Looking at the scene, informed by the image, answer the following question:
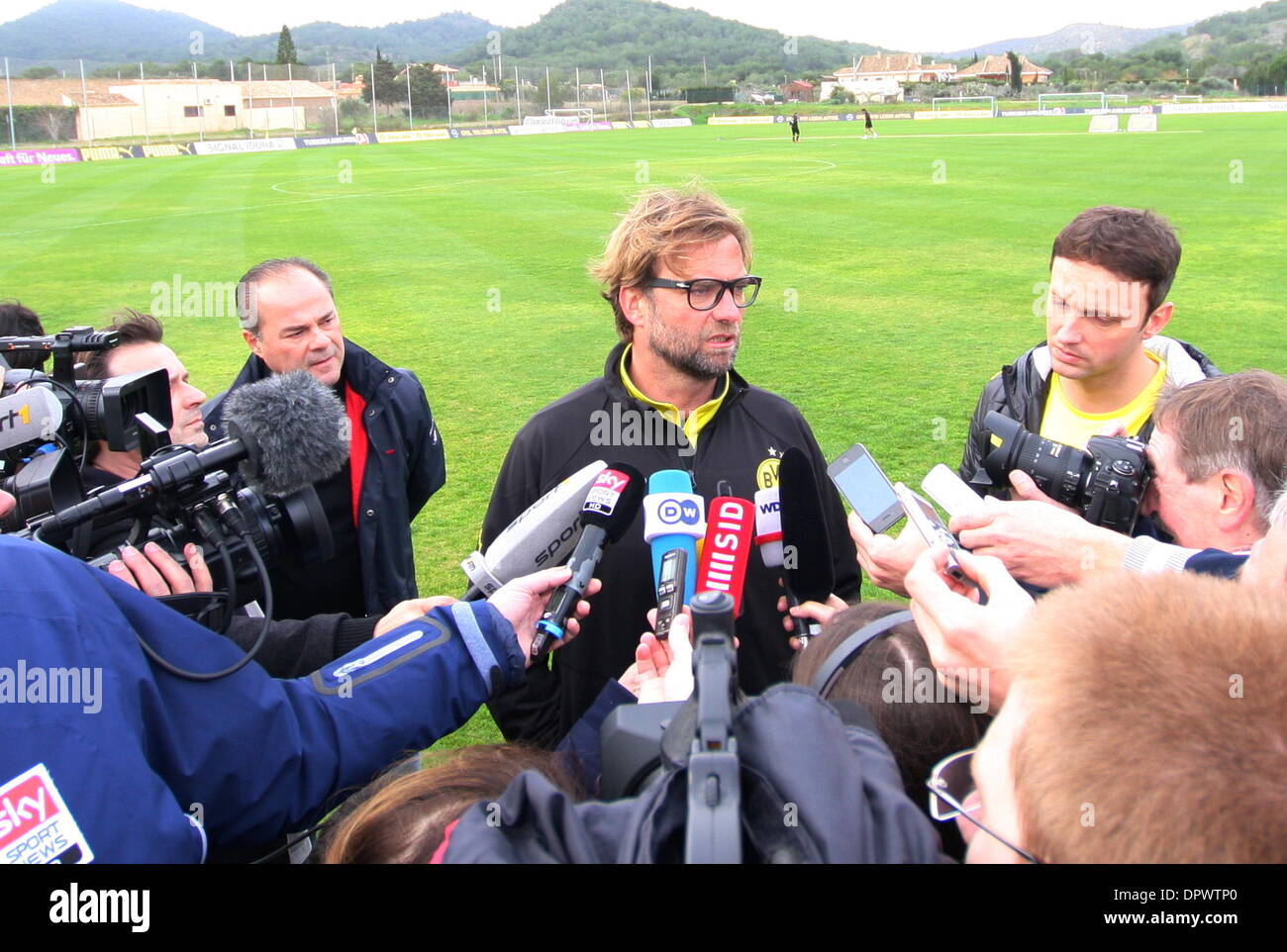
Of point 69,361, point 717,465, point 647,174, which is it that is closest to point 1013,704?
point 717,465

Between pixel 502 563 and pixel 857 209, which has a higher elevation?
pixel 857 209

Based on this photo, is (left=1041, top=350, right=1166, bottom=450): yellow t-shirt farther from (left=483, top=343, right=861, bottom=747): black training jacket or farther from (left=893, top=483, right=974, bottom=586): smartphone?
(left=893, top=483, right=974, bottom=586): smartphone

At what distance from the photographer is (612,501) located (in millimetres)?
2312

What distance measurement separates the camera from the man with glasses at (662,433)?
3.03 m

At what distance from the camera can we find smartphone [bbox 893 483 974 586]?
1905 mm

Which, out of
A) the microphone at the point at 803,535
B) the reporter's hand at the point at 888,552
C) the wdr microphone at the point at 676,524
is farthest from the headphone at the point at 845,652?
the microphone at the point at 803,535

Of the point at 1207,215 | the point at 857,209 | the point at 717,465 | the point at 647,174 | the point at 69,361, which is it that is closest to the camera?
the point at 69,361

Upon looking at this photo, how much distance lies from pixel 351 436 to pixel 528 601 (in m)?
1.80

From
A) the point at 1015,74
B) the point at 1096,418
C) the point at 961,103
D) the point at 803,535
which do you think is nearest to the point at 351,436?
the point at 803,535

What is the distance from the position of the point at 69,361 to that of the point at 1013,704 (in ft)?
7.91

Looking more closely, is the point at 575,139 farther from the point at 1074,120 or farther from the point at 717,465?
the point at 717,465

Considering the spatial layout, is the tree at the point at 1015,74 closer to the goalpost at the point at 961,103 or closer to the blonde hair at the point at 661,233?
the goalpost at the point at 961,103

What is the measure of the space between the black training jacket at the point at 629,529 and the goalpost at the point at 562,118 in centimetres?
6045

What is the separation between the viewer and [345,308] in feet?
38.4
